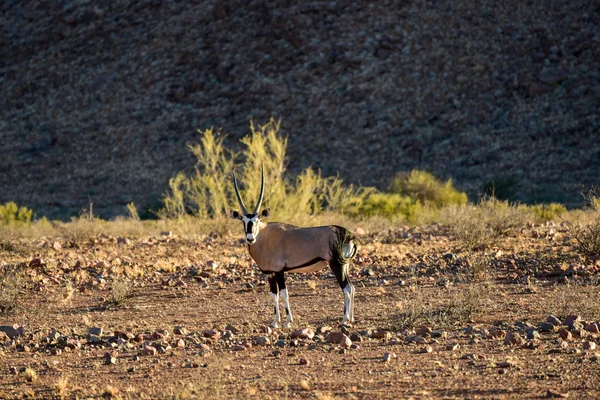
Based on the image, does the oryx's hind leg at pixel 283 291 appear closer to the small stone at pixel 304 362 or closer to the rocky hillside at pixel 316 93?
the small stone at pixel 304 362

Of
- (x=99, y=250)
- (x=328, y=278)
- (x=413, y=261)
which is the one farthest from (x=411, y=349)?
(x=99, y=250)

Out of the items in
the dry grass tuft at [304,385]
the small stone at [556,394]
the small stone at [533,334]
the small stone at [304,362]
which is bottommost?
the dry grass tuft at [304,385]

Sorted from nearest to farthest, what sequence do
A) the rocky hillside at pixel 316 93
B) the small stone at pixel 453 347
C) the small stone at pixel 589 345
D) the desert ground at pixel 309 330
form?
the desert ground at pixel 309 330, the small stone at pixel 589 345, the small stone at pixel 453 347, the rocky hillside at pixel 316 93

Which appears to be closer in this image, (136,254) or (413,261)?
(413,261)

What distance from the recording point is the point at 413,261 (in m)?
14.0

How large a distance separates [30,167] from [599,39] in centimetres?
2504

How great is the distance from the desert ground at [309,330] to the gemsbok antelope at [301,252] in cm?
42

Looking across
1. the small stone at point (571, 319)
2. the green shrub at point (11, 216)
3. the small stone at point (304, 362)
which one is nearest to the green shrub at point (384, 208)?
the green shrub at point (11, 216)

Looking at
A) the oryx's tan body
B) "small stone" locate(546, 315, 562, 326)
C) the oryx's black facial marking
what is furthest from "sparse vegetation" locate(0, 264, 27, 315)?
"small stone" locate(546, 315, 562, 326)

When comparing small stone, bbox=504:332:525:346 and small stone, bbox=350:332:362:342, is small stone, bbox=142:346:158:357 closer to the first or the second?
small stone, bbox=350:332:362:342

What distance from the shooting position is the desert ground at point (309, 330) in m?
6.98

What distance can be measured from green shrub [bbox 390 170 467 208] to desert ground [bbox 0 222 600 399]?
41.3 ft

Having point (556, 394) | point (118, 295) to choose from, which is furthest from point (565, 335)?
point (118, 295)

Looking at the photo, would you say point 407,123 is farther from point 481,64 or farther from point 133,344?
point 133,344
